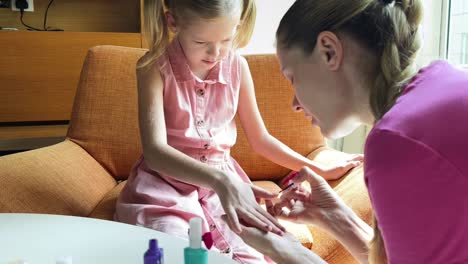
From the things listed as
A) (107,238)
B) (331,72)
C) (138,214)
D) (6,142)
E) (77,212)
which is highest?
(331,72)

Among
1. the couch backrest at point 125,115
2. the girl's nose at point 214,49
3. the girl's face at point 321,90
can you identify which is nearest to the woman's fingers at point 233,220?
the girl's face at point 321,90

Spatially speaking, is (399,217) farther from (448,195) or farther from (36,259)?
(36,259)

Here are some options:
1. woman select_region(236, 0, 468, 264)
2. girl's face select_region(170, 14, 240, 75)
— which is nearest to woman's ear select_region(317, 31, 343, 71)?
woman select_region(236, 0, 468, 264)

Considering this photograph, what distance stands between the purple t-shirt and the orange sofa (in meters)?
0.73

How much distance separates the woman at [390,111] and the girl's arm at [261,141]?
46 cm

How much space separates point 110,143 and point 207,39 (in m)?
0.66

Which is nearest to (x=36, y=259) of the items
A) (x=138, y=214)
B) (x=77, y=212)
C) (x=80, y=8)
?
(x=138, y=214)

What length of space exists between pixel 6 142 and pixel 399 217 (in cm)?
223

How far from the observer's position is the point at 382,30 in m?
0.81

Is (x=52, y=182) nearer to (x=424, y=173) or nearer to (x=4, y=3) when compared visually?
(x=424, y=173)

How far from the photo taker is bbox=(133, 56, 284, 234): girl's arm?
1009mm

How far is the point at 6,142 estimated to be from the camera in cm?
251

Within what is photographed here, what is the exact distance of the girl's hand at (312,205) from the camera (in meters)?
1.17

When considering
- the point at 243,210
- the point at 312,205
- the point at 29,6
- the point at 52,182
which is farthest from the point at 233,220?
the point at 29,6
